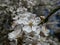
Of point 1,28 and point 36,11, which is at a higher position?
point 36,11

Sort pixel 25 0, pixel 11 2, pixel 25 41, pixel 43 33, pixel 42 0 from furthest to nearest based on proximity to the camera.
Answer: pixel 42 0 → pixel 11 2 → pixel 25 0 → pixel 43 33 → pixel 25 41

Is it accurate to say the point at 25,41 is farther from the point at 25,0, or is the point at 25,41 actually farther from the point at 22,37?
the point at 25,0

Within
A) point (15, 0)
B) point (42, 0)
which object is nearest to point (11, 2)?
point (15, 0)

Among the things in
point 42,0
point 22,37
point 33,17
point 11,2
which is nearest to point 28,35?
point 22,37

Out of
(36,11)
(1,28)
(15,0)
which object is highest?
(15,0)

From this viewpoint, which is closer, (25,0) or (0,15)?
(25,0)

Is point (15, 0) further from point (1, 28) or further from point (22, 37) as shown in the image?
point (22, 37)

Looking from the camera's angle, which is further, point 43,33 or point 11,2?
point 11,2

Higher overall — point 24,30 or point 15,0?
point 15,0

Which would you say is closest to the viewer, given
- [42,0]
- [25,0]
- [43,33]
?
[43,33]
